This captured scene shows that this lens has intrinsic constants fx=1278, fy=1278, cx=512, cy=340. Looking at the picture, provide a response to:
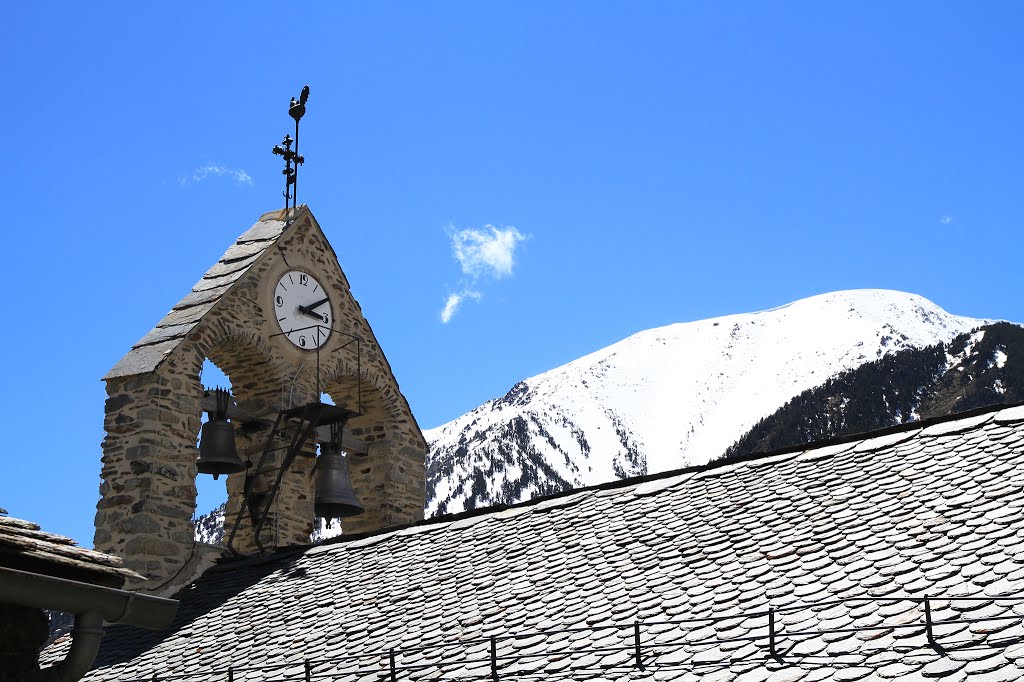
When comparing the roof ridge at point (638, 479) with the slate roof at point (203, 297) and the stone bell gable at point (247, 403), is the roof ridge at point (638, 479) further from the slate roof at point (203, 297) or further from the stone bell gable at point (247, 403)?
the slate roof at point (203, 297)

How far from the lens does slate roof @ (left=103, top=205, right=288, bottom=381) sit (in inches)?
529

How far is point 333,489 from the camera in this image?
14133mm

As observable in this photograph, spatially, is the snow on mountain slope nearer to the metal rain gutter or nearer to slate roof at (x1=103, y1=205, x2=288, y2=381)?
slate roof at (x1=103, y1=205, x2=288, y2=381)

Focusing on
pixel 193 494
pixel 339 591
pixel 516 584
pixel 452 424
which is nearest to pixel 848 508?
pixel 516 584

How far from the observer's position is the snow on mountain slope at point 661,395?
82188 millimetres

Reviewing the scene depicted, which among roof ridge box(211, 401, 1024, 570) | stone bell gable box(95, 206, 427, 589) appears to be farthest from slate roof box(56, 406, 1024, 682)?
stone bell gable box(95, 206, 427, 589)

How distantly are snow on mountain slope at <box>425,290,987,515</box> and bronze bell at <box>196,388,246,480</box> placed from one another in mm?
58765

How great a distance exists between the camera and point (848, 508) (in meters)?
9.20

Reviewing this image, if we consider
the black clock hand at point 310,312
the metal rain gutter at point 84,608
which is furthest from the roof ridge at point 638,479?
the metal rain gutter at point 84,608

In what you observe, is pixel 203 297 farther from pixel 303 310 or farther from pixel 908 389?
pixel 908 389

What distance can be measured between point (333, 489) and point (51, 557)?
734 cm

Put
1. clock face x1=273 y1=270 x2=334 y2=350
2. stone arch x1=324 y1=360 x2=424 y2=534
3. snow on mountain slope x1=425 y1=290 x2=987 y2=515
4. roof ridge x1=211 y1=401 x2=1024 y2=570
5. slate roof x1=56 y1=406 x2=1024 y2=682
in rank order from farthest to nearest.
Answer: snow on mountain slope x1=425 y1=290 x2=987 y2=515
stone arch x1=324 y1=360 x2=424 y2=534
clock face x1=273 y1=270 x2=334 y2=350
roof ridge x1=211 y1=401 x2=1024 y2=570
slate roof x1=56 y1=406 x2=1024 y2=682

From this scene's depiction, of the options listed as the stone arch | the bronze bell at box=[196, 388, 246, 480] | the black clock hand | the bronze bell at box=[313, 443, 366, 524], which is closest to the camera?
the bronze bell at box=[196, 388, 246, 480]

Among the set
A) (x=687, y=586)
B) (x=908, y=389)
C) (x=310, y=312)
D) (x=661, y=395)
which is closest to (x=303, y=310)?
(x=310, y=312)
